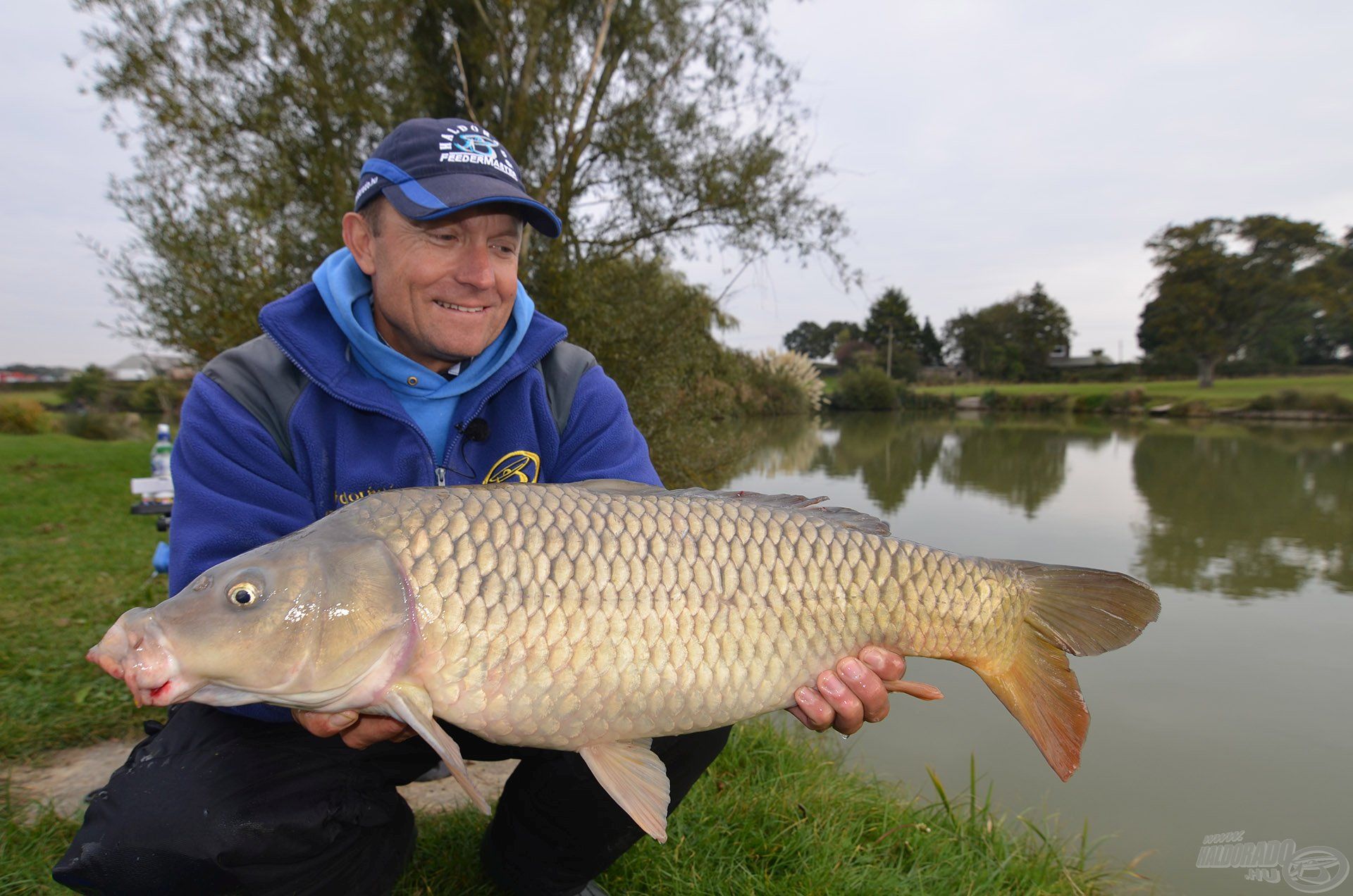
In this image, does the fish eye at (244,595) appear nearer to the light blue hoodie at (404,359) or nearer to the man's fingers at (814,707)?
the light blue hoodie at (404,359)

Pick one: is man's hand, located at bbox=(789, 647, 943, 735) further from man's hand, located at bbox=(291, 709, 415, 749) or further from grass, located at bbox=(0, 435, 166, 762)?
grass, located at bbox=(0, 435, 166, 762)

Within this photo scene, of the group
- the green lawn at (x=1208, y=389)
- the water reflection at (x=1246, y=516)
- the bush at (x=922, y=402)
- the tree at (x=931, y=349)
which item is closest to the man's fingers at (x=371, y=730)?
the water reflection at (x=1246, y=516)

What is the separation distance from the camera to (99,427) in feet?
36.4

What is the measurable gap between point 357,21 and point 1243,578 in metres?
6.70

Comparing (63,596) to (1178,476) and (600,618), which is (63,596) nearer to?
(600,618)

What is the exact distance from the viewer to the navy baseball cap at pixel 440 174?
1.32 metres

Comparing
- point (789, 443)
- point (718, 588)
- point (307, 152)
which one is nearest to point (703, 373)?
point (307, 152)

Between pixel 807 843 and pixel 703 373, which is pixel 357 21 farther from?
pixel 807 843

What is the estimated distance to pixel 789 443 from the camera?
13992 mm

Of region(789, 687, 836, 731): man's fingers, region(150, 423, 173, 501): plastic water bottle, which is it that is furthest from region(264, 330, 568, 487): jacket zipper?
region(150, 423, 173, 501): plastic water bottle

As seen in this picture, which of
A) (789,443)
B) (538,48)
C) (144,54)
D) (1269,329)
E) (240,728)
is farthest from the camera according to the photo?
(1269,329)

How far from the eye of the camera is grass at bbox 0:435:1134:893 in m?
1.44

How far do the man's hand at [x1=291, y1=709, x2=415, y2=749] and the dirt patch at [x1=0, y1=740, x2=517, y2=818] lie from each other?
607 millimetres

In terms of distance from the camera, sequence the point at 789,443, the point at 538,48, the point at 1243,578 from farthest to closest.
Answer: the point at 789,443 < the point at 538,48 < the point at 1243,578
